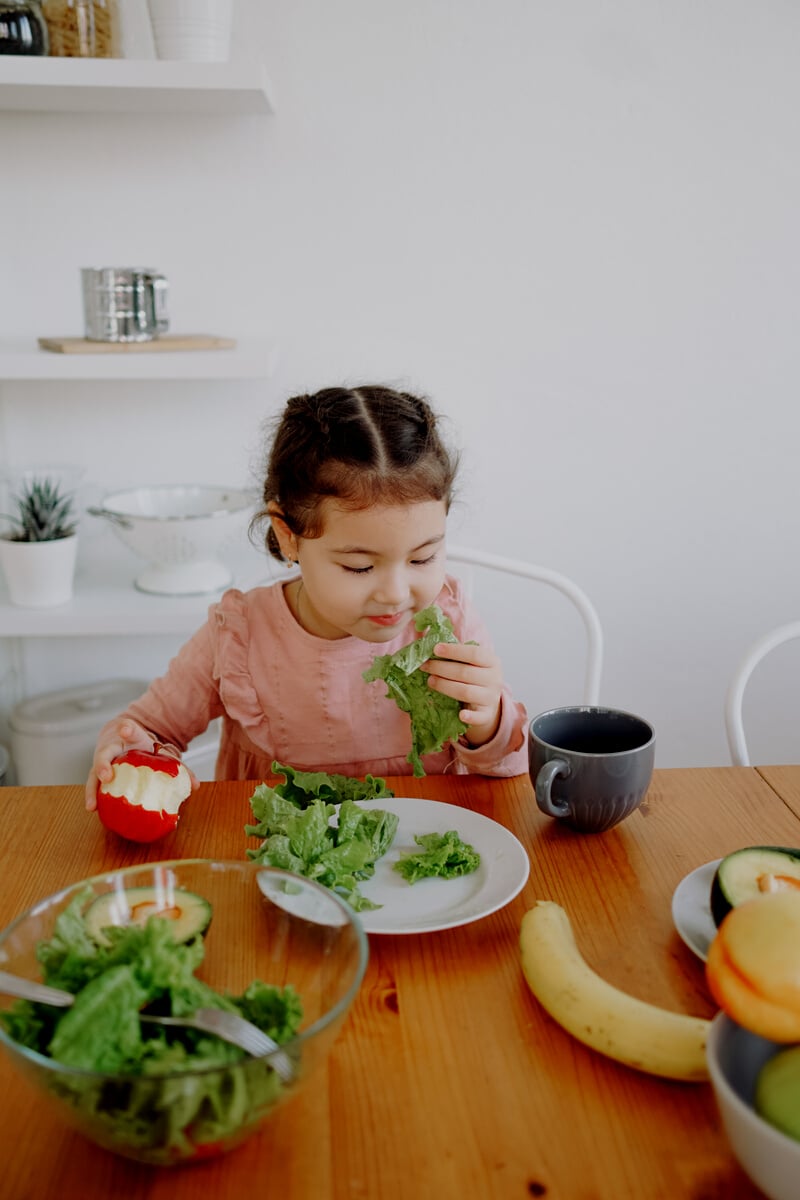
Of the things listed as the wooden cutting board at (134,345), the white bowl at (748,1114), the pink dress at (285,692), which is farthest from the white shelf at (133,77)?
the white bowl at (748,1114)

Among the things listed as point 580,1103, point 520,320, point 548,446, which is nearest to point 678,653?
point 548,446

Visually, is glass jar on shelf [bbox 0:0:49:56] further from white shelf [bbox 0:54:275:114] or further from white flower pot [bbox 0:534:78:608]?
white flower pot [bbox 0:534:78:608]

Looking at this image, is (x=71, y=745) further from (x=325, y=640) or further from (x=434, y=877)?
(x=434, y=877)

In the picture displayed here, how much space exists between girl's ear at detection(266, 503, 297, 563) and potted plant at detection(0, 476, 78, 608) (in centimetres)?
84

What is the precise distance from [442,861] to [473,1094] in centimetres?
27

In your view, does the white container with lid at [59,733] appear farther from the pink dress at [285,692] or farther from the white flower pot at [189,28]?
the white flower pot at [189,28]

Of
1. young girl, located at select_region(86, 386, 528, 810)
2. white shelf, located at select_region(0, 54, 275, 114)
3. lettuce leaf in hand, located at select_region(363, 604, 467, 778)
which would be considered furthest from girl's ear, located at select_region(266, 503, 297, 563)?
white shelf, located at select_region(0, 54, 275, 114)

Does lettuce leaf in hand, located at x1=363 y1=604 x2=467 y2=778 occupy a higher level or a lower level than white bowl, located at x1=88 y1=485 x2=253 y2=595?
higher

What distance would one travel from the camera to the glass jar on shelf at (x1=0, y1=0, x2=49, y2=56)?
1936 millimetres

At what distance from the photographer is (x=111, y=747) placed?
117 cm

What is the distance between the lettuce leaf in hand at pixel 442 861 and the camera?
3.17 ft

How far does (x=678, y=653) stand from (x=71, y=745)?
4.50 ft

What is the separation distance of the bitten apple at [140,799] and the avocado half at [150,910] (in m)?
0.21

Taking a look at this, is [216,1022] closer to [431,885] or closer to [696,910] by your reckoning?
[431,885]
